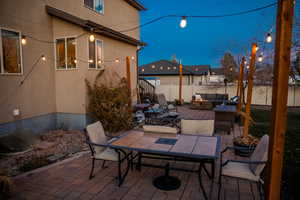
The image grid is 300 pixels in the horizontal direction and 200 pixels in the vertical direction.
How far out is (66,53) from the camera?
6496 millimetres

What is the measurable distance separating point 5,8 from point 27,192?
4963 mm

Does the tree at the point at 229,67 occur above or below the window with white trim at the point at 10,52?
above

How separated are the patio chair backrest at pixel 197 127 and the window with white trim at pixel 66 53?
449 cm

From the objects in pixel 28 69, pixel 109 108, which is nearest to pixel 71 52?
pixel 28 69

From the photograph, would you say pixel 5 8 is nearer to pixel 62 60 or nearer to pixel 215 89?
pixel 62 60

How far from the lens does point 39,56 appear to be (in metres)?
6.07

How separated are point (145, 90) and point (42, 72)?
25.6 feet

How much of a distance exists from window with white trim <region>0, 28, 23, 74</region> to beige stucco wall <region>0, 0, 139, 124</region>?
14 centimetres

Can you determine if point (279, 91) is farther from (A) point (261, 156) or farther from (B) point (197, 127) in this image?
(B) point (197, 127)

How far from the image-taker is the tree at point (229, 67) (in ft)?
68.2

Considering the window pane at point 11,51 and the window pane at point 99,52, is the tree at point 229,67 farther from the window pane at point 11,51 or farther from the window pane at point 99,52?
the window pane at point 11,51

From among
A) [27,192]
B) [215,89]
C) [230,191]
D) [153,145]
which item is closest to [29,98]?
[27,192]

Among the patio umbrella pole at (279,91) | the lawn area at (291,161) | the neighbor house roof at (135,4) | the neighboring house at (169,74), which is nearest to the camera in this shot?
the patio umbrella pole at (279,91)

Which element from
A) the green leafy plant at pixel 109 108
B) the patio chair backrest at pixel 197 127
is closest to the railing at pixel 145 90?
the green leafy plant at pixel 109 108
